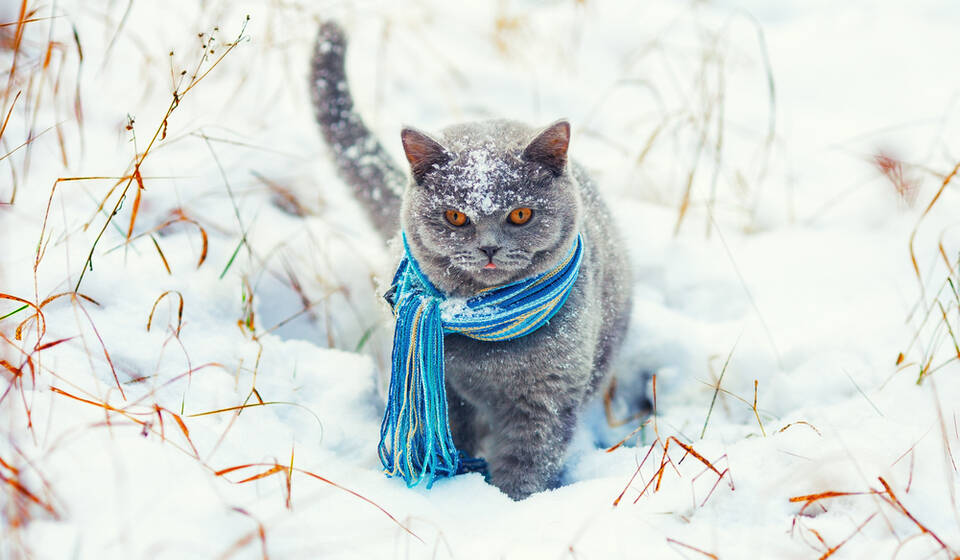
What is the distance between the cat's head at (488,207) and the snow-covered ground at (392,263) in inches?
13.4

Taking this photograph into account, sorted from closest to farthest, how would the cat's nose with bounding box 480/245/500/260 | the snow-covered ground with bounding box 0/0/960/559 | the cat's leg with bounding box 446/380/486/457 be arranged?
the snow-covered ground with bounding box 0/0/960/559 → the cat's nose with bounding box 480/245/500/260 → the cat's leg with bounding box 446/380/486/457

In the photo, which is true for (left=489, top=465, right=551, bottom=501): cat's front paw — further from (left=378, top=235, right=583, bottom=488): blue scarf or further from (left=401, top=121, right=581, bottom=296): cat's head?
(left=401, top=121, right=581, bottom=296): cat's head

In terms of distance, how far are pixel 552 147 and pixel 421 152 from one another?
0.27m

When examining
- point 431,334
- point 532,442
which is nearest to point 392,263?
point 431,334

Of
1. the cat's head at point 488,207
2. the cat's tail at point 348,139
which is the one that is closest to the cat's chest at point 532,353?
the cat's head at point 488,207

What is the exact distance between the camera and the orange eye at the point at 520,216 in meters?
1.33

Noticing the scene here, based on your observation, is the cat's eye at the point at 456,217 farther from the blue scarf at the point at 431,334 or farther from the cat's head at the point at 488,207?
the blue scarf at the point at 431,334

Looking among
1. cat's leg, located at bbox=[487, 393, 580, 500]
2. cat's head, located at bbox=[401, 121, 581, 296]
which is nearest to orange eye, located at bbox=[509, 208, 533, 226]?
cat's head, located at bbox=[401, 121, 581, 296]

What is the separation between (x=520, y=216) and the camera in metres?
1.34

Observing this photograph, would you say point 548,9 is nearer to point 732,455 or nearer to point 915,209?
point 915,209

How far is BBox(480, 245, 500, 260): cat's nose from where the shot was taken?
1289mm

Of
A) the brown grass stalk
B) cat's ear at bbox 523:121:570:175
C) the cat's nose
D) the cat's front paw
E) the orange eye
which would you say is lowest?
the cat's front paw

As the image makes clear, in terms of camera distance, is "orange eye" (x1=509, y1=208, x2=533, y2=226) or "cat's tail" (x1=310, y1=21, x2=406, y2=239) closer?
"orange eye" (x1=509, y1=208, x2=533, y2=226)

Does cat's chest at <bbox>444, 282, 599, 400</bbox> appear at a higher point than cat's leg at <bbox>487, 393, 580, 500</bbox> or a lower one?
higher
